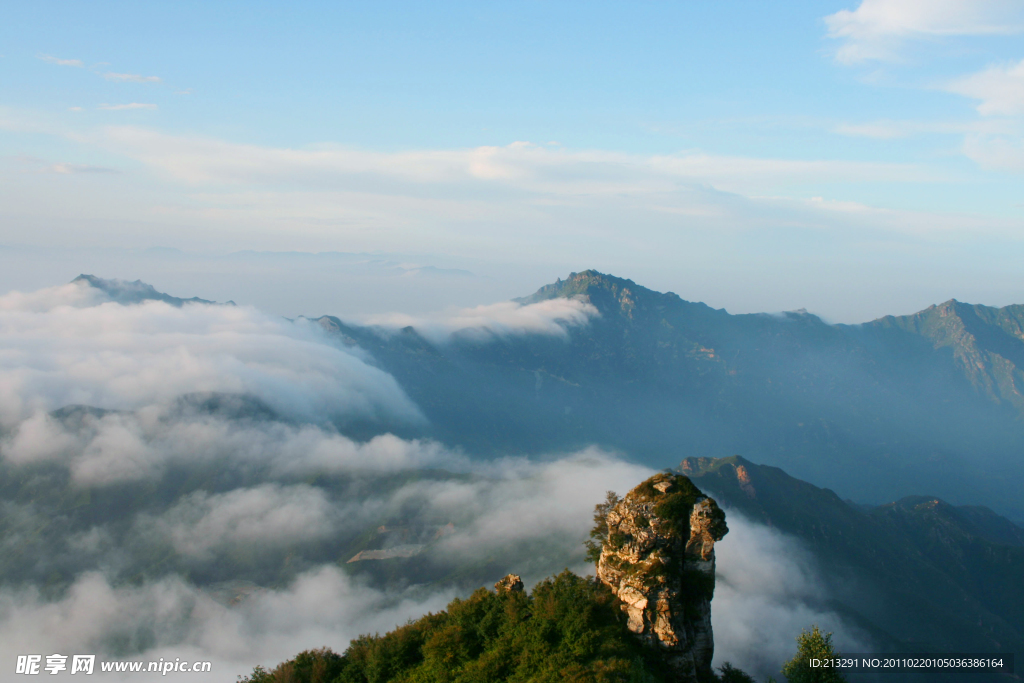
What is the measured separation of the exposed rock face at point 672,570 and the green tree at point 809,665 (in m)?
12.2

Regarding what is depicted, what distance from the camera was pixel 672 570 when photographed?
2307 inches

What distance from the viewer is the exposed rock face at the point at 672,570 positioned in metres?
57.6

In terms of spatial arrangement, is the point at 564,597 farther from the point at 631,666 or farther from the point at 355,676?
the point at 355,676

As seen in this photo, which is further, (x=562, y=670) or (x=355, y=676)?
(x=355, y=676)

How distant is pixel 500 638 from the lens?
60.4 meters

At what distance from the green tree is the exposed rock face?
12.2m

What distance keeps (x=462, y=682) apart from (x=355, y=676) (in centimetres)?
1682

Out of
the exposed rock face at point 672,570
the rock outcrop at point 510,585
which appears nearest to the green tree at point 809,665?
the exposed rock face at point 672,570

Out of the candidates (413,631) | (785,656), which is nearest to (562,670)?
(413,631)

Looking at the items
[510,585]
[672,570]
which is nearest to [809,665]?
[672,570]

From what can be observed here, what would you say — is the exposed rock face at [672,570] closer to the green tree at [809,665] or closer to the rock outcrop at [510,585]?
the rock outcrop at [510,585]

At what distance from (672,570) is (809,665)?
22.1 meters

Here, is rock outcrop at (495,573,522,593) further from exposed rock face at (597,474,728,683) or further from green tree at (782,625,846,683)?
green tree at (782,625,846,683)

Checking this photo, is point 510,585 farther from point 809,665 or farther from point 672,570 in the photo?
point 809,665
